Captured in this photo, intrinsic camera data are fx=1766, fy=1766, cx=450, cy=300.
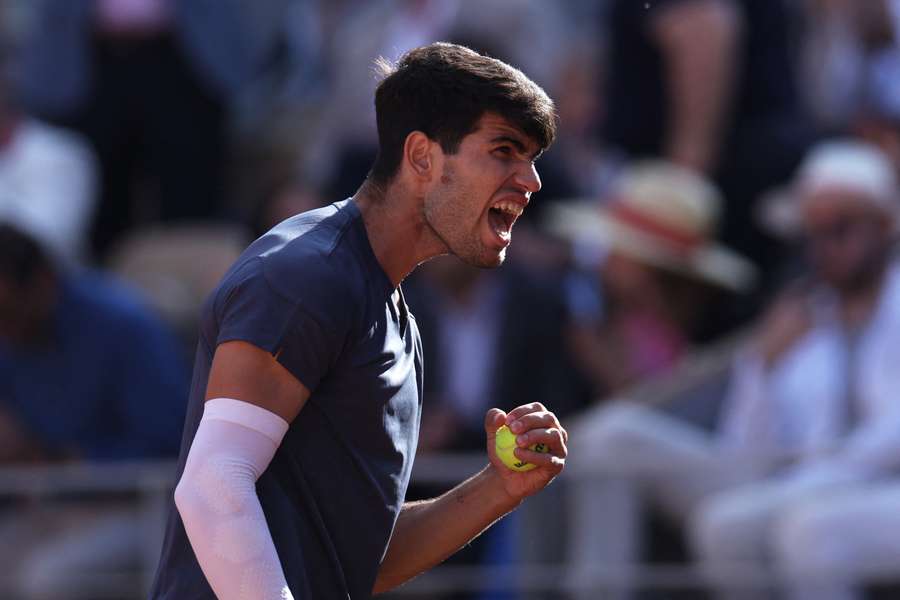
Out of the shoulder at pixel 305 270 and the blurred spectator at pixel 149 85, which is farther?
the blurred spectator at pixel 149 85

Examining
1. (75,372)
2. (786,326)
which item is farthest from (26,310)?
(786,326)

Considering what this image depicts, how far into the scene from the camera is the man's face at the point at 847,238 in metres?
6.75

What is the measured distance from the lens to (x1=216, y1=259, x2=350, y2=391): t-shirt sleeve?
2.95 metres

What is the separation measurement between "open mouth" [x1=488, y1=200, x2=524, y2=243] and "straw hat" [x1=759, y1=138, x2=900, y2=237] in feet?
12.8

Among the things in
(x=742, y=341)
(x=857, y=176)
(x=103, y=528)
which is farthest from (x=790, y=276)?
(x=103, y=528)

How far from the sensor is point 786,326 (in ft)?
22.6

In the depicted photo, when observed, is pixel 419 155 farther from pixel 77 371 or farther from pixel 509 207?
pixel 77 371

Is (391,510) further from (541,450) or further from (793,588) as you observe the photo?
(793,588)

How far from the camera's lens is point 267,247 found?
306 cm

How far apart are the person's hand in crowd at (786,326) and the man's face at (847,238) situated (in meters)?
0.14

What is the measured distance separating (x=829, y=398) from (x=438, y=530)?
3473mm

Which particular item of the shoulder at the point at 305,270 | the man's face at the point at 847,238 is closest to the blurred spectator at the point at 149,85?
the man's face at the point at 847,238

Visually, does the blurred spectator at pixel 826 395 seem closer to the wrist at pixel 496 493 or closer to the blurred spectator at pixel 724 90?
the blurred spectator at pixel 724 90

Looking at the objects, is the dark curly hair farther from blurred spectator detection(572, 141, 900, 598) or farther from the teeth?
blurred spectator detection(572, 141, 900, 598)
